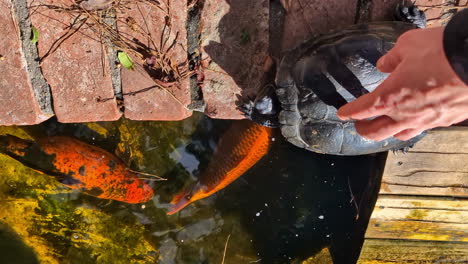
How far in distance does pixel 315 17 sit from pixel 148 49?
1092mm

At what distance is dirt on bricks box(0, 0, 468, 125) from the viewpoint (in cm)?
235

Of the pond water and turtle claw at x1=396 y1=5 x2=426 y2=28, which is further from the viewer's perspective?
the pond water

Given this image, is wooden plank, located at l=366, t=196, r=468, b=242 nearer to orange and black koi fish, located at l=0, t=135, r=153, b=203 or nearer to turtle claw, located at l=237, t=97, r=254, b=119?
turtle claw, located at l=237, t=97, r=254, b=119

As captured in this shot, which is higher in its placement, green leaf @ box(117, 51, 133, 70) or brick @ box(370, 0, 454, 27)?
brick @ box(370, 0, 454, 27)

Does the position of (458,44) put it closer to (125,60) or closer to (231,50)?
(231,50)

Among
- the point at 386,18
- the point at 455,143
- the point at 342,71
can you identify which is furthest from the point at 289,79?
the point at 455,143

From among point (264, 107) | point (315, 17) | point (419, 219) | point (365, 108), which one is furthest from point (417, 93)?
point (419, 219)

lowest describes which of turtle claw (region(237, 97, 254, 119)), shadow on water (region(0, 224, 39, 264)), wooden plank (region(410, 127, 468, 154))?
shadow on water (region(0, 224, 39, 264))

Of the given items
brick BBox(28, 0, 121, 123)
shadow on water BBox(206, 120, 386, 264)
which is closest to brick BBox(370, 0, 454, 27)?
shadow on water BBox(206, 120, 386, 264)

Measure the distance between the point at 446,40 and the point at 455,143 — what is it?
1617 millimetres

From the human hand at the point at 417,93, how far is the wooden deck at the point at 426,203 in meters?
1.12

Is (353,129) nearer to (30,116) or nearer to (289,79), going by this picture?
(289,79)

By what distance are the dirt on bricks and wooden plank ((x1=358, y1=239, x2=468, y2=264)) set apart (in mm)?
1851

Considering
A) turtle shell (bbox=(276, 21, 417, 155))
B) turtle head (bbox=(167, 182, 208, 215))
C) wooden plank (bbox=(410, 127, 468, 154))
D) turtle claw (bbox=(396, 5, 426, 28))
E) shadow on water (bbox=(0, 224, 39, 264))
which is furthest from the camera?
shadow on water (bbox=(0, 224, 39, 264))
